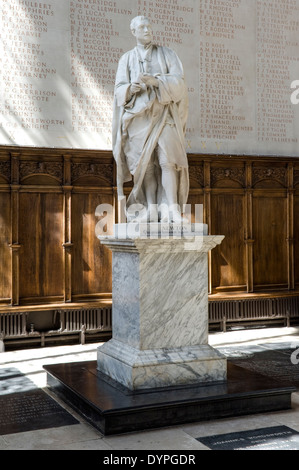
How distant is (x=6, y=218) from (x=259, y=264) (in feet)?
11.5

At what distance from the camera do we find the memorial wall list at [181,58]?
23.0 ft

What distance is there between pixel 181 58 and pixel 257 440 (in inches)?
214

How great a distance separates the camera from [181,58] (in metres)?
7.78

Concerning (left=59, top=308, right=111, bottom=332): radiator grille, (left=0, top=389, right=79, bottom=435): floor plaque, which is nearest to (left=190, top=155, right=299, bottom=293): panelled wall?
(left=59, top=308, right=111, bottom=332): radiator grille

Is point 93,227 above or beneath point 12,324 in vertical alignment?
above

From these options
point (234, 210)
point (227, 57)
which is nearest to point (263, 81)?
point (227, 57)

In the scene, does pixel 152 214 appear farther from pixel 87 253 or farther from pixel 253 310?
pixel 253 310

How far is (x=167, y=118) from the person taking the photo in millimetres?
4727

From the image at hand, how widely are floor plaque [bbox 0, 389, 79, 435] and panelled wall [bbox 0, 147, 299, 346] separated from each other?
6.95 ft

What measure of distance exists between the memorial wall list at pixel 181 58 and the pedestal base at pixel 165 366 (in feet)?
11.6

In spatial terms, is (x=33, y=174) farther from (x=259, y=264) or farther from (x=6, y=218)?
(x=259, y=264)

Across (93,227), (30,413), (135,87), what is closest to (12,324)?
(93,227)

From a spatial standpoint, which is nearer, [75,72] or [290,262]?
[75,72]

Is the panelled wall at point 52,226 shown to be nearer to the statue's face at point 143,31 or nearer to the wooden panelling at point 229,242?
the wooden panelling at point 229,242
